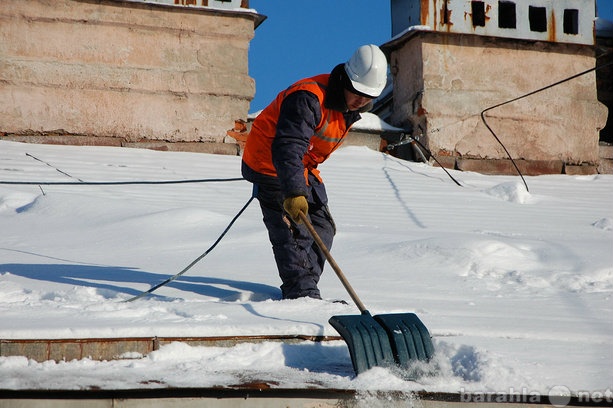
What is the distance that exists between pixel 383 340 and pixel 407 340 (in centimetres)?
11

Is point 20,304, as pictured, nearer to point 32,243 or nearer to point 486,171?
point 32,243

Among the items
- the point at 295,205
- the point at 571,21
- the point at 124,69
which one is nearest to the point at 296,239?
the point at 295,205

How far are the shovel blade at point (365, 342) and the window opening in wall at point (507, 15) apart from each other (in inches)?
337

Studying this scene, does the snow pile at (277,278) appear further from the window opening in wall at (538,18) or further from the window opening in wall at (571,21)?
the window opening in wall at (571,21)

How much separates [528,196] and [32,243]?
4851 mm

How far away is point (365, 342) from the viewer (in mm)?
2807

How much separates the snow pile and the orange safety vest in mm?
680

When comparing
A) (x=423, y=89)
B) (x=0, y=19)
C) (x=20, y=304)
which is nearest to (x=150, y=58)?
(x=0, y=19)

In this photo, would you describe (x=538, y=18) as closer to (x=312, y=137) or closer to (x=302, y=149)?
(x=312, y=137)

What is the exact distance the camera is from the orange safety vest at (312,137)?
11.8 feet

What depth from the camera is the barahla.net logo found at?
254 centimetres

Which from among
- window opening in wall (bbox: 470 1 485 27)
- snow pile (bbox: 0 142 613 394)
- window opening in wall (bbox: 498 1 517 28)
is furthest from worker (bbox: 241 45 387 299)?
window opening in wall (bbox: 498 1 517 28)

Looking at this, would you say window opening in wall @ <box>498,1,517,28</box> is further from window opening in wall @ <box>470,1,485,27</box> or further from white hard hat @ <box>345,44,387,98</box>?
white hard hat @ <box>345,44,387,98</box>

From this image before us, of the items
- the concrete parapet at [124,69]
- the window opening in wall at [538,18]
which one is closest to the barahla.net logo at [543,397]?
the concrete parapet at [124,69]
